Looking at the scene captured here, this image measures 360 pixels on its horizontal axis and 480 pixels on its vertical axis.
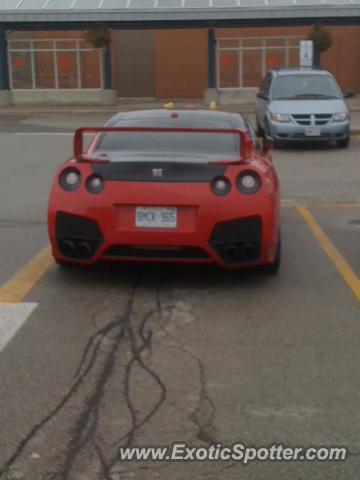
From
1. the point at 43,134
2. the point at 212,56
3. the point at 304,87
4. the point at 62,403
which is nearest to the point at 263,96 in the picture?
the point at 304,87

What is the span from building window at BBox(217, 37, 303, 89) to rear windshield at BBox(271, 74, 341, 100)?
15262 mm

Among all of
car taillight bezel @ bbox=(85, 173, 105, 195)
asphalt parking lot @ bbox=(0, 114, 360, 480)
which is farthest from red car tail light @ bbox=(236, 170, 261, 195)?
car taillight bezel @ bbox=(85, 173, 105, 195)

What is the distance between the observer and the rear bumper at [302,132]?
16359mm

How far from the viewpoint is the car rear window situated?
6402 mm

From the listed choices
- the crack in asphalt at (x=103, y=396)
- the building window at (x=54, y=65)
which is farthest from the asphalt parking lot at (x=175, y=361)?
the building window at (x=54, y=65)

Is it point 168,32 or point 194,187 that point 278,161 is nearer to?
point 194,187

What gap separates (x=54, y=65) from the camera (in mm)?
33625

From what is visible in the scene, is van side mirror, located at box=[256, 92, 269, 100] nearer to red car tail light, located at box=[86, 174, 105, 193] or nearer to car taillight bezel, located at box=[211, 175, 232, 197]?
car taillight bezel, located at box=[211, 175, 232, 197]

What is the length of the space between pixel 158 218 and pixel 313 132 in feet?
35.9

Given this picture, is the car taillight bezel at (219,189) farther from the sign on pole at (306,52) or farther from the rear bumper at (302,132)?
the sign on pole at (306,52)

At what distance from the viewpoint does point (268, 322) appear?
18.0 ft

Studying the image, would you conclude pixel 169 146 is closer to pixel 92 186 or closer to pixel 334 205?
pixel 92 186

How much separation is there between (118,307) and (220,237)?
97 centimetres

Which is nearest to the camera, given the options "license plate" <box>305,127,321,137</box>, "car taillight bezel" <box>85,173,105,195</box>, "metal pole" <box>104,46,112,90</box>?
"car taillight bezel" <box>85,173,105,195</box>
